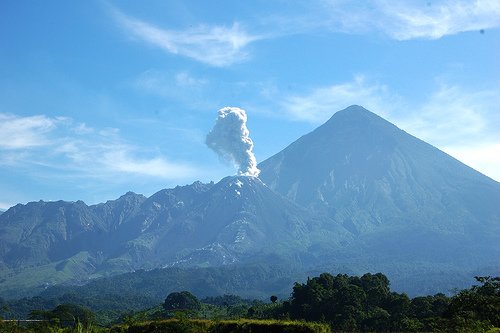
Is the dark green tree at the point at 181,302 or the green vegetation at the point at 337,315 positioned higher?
the green vegetation at the point at 337,315

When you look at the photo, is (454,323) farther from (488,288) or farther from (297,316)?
(297,316)

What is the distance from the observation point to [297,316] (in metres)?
45.5

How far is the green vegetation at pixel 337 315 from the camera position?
20.6m

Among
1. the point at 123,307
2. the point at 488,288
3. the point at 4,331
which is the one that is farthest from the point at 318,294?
the point at 123,307

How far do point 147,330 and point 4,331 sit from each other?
208 inches

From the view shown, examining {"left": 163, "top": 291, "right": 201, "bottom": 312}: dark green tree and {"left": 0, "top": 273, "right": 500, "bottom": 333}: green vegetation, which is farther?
{"left": 163, "top": 291, "right": 201, "bottom": 312}: dark green tree

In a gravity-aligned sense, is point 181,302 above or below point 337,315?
below

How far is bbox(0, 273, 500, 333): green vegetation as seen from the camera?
20594 millimetres

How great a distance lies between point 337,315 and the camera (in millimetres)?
40688

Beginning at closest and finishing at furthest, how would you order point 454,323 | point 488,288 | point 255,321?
1. point 454,323
2. point 255,321
3. point 488,288

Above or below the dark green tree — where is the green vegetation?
above

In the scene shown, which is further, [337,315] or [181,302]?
[181,302]

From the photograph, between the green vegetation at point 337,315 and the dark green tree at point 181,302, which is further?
the dark green tree at point 181,302

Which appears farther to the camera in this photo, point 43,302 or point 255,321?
point 43,302
